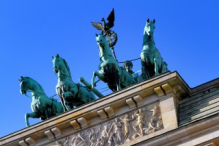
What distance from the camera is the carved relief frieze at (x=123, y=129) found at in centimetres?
2247

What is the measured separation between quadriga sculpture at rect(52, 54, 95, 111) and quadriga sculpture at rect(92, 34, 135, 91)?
741 millimetres

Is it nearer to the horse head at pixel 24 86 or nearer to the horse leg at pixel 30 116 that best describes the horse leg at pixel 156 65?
the horse leg at pixel 30 116

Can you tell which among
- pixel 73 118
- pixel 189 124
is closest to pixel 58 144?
pixel 73 118

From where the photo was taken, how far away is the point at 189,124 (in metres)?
21.3

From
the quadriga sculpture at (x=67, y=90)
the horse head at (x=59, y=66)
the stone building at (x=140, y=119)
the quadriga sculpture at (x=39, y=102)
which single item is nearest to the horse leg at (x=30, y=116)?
the quadriga sculpture at (x=39, y=102)

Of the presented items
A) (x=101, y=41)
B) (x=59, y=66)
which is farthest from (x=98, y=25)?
(x=59, y=66)

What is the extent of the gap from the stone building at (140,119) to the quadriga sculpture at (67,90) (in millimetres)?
1985

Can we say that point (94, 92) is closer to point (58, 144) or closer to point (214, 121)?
point (58, 144)

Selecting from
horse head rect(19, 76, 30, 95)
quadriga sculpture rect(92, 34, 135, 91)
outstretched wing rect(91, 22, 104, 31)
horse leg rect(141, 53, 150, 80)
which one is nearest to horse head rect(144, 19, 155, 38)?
horse leg rect(141, 53, 150, 80)

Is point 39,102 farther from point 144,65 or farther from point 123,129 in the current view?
point 123,129

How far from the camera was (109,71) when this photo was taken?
2517 centimetres

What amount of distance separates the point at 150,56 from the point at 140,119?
2.85m

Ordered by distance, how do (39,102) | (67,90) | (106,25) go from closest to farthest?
(67,90) < (39,102) < (106,25)

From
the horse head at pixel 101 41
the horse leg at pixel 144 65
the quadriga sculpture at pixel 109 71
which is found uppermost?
the horse head at pixel 101 41
